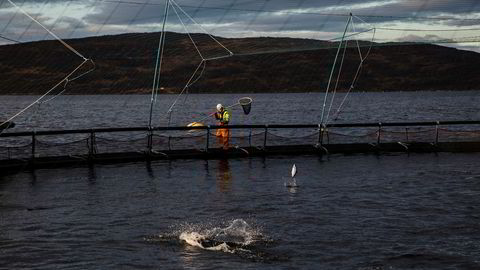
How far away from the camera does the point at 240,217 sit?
54.6 ft

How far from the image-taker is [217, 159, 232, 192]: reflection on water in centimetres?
2109

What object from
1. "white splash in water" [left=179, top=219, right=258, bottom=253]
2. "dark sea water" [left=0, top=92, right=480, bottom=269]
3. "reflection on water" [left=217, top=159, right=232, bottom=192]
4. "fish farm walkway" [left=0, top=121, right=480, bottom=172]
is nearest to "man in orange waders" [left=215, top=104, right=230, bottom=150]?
"fish farm walkway" [left=0, top=121, right=480, bottom=172]

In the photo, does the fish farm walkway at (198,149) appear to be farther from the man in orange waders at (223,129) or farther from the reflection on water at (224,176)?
the reflection on water at (224,176)

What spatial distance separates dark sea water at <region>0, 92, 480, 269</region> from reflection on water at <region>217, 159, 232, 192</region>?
0.12 ft

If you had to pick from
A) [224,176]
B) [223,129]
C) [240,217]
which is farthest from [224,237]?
[223,129]

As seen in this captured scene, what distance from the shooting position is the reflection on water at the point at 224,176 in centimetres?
2109

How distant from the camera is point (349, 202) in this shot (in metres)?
18.7

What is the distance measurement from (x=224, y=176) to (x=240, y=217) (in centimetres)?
668

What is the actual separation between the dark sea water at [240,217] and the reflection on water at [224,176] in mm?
38

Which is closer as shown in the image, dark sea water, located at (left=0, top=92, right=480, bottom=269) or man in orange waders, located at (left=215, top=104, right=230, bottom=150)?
dark sea water, located at (left=0, top=92, right=480, bottom=269)

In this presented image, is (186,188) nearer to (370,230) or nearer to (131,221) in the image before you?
(131,221)

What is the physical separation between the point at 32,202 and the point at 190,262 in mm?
7385

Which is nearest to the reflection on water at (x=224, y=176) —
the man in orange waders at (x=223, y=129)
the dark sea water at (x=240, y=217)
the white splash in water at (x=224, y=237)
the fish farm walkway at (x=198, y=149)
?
the dark sea water at (x=240, y=217)

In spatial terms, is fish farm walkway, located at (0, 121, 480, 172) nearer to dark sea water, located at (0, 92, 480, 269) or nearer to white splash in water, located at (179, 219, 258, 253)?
dark sea water, located at (0, 92, 480, 269)
